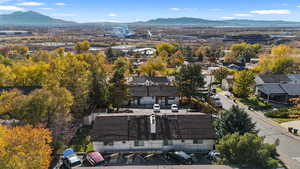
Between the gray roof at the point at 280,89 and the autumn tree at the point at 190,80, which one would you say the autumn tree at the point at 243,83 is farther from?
the autumn tree at the point at 190,80

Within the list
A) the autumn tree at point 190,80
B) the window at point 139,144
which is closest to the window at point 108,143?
the window at point 139,144

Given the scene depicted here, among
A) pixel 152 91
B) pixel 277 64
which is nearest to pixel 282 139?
pixel 152 91

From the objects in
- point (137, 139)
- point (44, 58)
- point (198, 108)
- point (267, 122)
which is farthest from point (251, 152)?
point (44, 58)

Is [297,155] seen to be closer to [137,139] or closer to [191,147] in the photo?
[191,147]

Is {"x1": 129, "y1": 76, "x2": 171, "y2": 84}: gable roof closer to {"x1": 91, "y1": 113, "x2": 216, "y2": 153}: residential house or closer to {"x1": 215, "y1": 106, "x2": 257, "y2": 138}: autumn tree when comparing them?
{"x1": 91, "y1": 113, "x2": 216, "y2": 153}: residential house

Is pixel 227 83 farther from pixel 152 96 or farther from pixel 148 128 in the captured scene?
pixel 148 128
